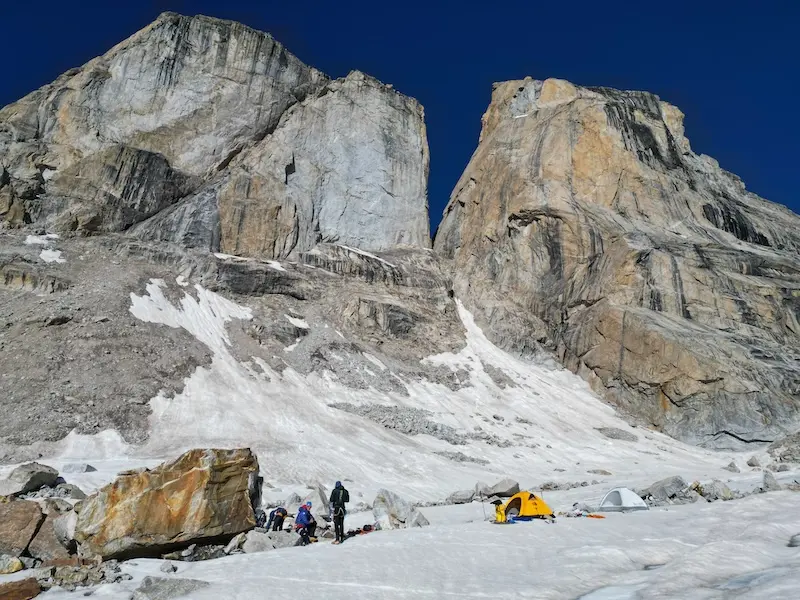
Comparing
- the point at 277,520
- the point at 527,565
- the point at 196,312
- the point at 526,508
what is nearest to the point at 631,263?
the point at 196,312

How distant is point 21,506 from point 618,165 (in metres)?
62.0

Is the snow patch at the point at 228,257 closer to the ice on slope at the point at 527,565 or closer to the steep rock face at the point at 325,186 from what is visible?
the steep rock face at the point at 325,186

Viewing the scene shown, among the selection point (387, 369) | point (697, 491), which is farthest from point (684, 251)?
point (697, 491)

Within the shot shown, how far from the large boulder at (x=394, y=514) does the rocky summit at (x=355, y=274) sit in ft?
36.7

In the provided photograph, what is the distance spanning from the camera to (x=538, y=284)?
58.1 metres

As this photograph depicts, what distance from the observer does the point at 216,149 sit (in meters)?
60.4

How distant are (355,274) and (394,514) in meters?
39.8

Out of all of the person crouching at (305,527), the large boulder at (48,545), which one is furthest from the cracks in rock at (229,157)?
the large boulder at (48,545)

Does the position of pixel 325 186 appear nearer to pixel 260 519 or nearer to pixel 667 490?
pixel 667 490

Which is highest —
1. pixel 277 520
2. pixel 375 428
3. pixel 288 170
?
pixel 288 170

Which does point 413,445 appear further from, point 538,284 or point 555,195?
point 555,195

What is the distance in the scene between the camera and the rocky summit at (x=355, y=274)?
30453 millimetres

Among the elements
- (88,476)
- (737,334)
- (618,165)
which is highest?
(618,165)

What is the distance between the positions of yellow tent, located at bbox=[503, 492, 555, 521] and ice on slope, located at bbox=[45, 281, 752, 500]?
27.0 ft
